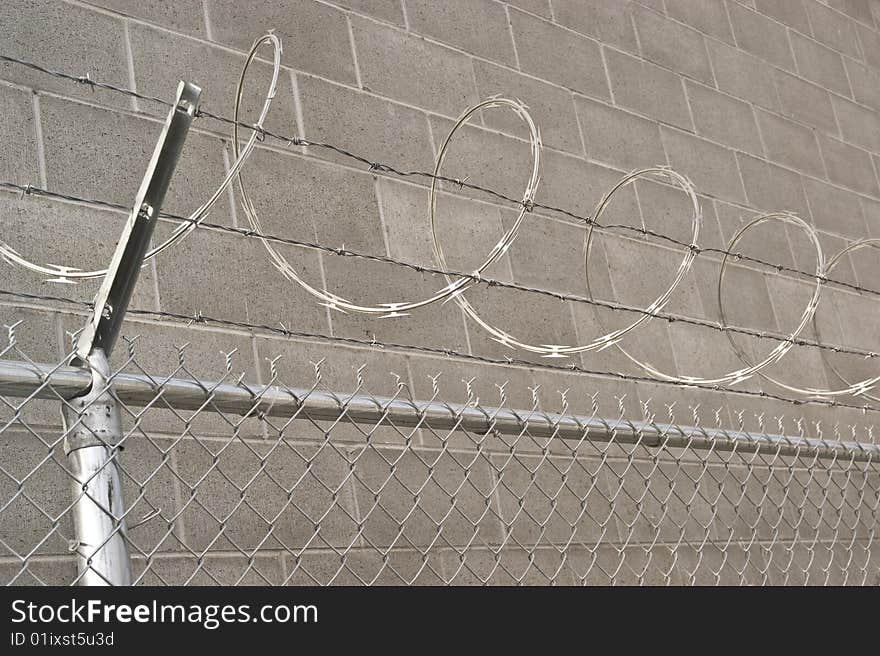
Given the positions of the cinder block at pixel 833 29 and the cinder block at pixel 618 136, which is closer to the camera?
the cinder block at pixel 618 136

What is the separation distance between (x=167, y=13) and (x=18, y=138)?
58cm

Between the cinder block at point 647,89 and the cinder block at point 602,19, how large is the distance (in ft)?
0.21

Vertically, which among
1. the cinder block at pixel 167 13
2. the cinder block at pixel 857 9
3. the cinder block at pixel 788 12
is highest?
the cinder block at pixel 857 9

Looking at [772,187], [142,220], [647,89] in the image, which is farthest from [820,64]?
[142,220]

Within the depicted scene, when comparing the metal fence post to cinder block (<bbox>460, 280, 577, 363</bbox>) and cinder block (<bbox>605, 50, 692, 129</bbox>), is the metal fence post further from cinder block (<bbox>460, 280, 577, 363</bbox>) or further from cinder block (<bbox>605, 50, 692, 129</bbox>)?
cinder block (<bbox>605, 50, 692, 129</bbox>)

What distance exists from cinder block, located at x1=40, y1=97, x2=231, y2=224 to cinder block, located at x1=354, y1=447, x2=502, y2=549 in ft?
2.43

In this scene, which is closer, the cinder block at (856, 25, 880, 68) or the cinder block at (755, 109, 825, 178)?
the cinder block at (755, 109, 825, 178)

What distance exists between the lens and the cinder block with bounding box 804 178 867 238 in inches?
184

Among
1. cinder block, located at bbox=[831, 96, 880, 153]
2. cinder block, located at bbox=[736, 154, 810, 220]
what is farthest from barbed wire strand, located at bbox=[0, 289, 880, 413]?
cinder block, located at bbox=[831, 96, 880, 153]

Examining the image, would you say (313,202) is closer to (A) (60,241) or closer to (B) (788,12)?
(A) (60,241)

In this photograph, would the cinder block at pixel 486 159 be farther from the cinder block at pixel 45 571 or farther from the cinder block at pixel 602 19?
the cinder block at pixel 45 571

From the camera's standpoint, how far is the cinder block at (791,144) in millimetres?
4617

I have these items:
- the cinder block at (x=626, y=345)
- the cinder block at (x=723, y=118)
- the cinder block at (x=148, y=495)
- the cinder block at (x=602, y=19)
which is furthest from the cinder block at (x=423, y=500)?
the cinder block at (x=723, y=118)

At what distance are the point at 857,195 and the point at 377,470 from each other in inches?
122
